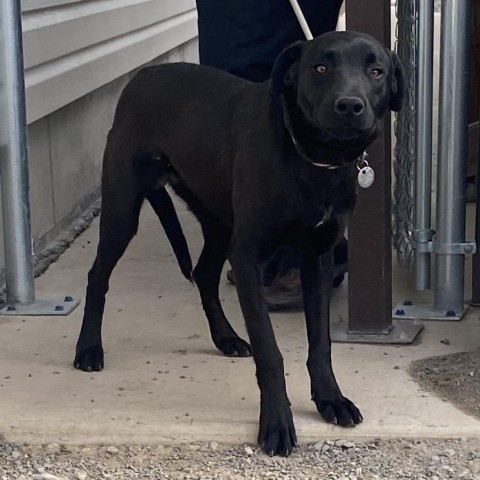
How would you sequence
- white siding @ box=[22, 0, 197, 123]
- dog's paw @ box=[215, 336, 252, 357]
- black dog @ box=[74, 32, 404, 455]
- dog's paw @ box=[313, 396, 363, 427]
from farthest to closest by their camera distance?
white siding @ box=[22, 0, 197, 123], dog's paw @ box=[215, 336, 252, 357], dog's paw @ box=[313, 396, 363, 427], black dog @ box=[74, 32, 404, 455]

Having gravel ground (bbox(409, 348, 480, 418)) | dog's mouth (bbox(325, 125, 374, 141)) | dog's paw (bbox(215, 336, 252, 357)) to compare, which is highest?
dog's mouth (bbox(325, 125, 374, 141))

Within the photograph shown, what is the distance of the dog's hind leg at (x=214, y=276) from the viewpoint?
3961mm

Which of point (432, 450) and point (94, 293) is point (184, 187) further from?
point (432, 450)

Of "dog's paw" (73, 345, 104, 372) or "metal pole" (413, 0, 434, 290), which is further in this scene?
"metal pole" (413, 0, 434, 290)

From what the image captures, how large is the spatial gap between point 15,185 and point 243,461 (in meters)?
1.71

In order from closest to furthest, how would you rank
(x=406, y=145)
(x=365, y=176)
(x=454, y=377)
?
(x=365, y=176) → (x=454, y=377) → (x=406, y=145)

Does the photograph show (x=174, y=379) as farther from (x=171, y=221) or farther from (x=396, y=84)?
(x=396, y=84)

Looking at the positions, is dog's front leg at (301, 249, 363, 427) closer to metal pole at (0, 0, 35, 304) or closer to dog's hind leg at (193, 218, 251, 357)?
dog's hind leg at (193, 218, 251, 357)

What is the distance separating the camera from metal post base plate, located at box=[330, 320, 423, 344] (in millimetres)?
4027

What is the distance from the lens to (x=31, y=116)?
4977 mm

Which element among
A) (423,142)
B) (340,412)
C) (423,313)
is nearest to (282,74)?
(340,412)

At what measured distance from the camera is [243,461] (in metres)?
3.18

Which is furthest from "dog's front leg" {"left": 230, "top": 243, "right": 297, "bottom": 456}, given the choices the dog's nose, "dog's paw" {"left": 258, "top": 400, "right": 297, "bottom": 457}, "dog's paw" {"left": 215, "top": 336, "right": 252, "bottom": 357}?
"dog's paw" {"left": 215, "top": 336, "right": 252, "bottom": 357}

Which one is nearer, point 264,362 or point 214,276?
point 264,362
